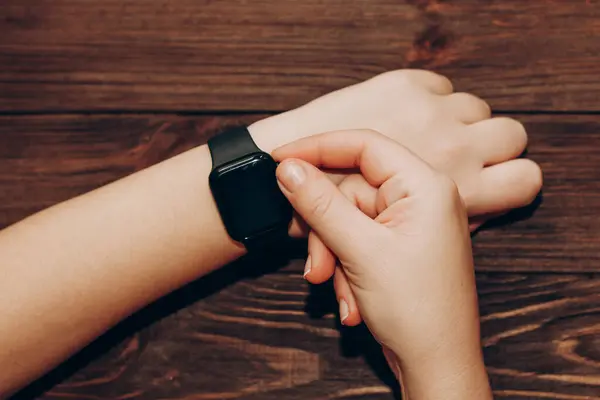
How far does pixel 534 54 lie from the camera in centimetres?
76

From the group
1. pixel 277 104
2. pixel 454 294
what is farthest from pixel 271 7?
pixel 454 294

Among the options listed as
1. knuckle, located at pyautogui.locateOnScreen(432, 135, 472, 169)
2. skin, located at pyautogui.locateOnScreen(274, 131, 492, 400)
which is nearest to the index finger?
skin, located at pyautogui.locateOnScreen(274, 131, 492, 400)

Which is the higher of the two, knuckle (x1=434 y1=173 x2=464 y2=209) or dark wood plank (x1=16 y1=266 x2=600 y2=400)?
knuckle (x1=434 y1=173 x2=464 y2=209)

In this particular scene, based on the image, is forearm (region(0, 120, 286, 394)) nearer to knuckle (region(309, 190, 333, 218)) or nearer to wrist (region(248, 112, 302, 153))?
wrist (region(248, 112, 302, 153))

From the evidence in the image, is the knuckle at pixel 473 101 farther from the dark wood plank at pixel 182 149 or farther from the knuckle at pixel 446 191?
the knuckle at pixel 446 191

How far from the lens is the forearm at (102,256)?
0.62 metres

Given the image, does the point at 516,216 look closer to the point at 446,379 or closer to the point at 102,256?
the point at 446,379

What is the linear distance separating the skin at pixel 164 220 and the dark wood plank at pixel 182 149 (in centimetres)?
6

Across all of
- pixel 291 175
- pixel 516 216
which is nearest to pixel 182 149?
pixel 291 175

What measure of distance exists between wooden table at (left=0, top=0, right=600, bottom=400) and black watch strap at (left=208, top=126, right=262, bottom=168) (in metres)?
0.09

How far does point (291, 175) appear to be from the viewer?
59cm

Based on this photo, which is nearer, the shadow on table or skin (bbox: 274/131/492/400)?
skin (bbox: 274/131/492/400)

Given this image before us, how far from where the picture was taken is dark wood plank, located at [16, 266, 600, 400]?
2.35ft

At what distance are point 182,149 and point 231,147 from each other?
0.40 feet
